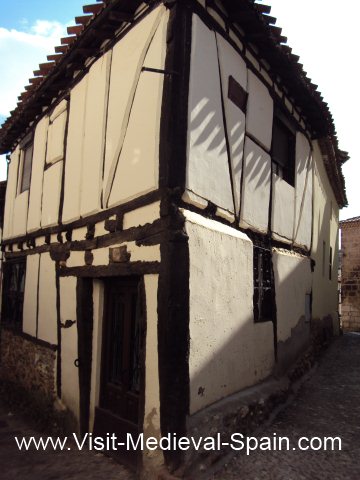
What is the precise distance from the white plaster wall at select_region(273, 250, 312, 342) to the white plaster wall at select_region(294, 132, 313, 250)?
1.48ft

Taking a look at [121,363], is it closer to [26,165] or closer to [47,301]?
[47,301]

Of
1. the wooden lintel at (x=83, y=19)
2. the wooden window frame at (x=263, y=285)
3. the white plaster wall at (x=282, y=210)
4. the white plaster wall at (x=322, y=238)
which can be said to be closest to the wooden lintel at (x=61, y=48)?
the wooden lintel at (x=83, y=19)

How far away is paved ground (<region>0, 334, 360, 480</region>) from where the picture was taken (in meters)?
3.28

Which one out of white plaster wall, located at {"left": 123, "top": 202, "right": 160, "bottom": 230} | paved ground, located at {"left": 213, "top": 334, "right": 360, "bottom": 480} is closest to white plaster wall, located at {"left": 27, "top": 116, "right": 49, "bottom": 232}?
white plaster wall, located at {"left": 123, "top": 202, "right": 160, "bottom": 230}

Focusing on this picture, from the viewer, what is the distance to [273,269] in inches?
210

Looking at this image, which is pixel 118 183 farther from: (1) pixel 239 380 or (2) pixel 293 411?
(2) pixel 293 411

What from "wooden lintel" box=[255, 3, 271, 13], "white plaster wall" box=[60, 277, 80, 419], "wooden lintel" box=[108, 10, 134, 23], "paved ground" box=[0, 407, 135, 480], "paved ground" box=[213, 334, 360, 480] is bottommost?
"paved ground" box=[0, 407, 135, 480]

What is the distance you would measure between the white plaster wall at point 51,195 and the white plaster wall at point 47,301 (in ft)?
1.94

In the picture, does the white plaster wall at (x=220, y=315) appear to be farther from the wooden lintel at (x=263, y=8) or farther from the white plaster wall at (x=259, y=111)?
the wooden lintel at (x=263, y=8)

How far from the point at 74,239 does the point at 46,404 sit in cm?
250

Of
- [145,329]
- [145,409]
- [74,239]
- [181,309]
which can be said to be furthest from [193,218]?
[74,239]

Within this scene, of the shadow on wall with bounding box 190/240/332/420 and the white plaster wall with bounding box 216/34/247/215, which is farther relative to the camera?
the white plaster wall with bounding box 216/34/247/215

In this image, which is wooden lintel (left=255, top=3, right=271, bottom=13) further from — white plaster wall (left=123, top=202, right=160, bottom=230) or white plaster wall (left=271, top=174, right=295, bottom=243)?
white plaster wall (left=123, top=202, right=160, bottom=230)

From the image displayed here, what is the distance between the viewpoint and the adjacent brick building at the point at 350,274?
1288 cm
